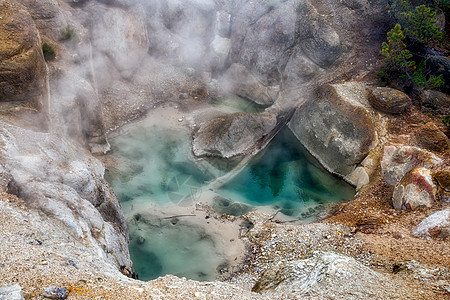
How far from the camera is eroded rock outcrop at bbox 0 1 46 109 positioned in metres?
16.3

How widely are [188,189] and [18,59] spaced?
11379mm

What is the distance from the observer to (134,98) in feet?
91.9

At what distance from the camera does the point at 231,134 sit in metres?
24.8

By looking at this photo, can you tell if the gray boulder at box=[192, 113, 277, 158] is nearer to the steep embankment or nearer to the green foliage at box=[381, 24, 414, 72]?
the steep embankment

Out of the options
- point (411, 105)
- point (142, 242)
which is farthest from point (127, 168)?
point (411, 105)

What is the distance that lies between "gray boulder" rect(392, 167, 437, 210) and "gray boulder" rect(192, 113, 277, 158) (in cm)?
1035

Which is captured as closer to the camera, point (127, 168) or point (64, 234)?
point (64, 234)

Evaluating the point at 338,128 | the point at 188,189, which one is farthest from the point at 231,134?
the point at 338,128

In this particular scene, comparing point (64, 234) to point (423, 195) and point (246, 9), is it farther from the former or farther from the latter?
point (246, 9)

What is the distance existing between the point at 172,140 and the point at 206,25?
12202 mm

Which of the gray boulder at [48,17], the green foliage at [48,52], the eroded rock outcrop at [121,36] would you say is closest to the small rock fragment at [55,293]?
the green foliage at [48,52]

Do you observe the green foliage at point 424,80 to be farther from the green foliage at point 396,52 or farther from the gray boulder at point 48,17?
the gray boulder at point 48,17

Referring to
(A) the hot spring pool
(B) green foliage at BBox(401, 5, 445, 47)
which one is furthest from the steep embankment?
(B) green foliage at BBox(401, 5, 445, 47)

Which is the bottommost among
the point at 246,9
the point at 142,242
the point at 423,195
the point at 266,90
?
the point at 142,242
